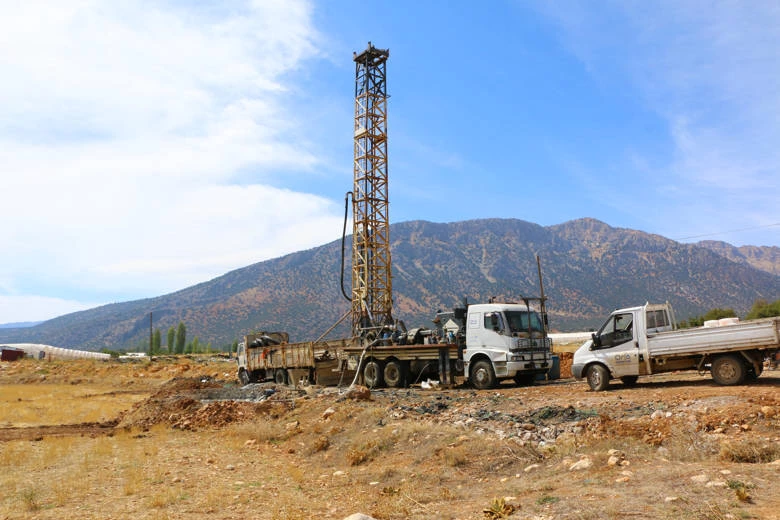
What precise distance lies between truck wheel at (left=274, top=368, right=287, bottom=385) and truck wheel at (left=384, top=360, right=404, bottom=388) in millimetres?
7462

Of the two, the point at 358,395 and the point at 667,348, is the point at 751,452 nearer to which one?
the point at 667,348

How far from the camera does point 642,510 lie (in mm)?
5875

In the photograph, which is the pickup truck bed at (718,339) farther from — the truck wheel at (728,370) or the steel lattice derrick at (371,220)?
the steel lattice derrick at (371,220)

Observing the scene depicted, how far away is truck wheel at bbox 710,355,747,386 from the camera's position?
1359cm

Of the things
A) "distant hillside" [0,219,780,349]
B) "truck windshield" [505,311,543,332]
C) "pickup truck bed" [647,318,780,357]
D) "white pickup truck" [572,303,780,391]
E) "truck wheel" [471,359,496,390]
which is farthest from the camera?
"distant hillside" [0,219,780,349]

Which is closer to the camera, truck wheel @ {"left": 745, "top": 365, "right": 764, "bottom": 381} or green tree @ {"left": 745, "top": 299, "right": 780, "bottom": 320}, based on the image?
truck wheel @ {"left": 745, "top": 365, "right": 764, "bottom": 381}

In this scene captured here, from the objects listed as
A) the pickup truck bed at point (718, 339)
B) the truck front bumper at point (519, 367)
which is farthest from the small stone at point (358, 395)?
the pickup truck bed at point (718, 339)

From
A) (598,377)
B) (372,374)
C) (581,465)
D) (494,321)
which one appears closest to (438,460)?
(581,465)

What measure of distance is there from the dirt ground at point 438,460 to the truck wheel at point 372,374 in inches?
216

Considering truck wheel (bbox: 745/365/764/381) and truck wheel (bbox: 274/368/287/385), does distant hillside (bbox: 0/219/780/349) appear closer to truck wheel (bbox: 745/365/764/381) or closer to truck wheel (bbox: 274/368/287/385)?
truck wheel (bbox: 274/368/287/385)

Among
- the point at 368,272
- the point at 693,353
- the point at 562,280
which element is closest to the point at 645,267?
the point at 562,280

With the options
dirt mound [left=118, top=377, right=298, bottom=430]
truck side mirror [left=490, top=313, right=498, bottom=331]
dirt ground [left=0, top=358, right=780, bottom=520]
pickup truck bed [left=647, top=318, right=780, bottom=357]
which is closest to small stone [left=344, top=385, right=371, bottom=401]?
dirt ground [left=0, top=358, right=780, bottom=520]

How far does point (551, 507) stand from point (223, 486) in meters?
5.64

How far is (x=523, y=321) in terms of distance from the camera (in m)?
19.4
